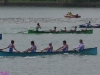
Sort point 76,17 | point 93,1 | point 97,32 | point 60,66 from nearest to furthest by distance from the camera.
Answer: point 60,66 → point 97,32 → point 76,17 → point 93,1

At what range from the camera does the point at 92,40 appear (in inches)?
2859

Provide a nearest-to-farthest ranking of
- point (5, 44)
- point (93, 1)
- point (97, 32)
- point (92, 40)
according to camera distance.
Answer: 1. point (5, 44)
2. point (92, 40)
3. point (97, 32)
4. point (93, 1)

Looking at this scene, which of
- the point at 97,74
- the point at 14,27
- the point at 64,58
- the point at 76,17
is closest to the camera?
the point at 97,74

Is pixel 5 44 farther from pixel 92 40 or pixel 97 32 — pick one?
pixel 97 32

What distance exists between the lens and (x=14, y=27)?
3620 inches

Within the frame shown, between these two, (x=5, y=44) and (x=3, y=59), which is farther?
(x=5, y=44)

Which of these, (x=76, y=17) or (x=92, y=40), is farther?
(x=76, y=17)

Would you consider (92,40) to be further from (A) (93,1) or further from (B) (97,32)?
(A) (93,1)

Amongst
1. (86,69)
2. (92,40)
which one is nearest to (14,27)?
(92,40)

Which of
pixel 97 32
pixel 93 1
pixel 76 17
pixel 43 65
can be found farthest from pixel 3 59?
pixel 93 1

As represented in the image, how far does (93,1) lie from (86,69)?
4764 inches

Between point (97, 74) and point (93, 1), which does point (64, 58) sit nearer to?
point (97, 74)

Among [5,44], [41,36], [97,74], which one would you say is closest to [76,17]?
[41,36]

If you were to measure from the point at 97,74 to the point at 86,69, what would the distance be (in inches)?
100
